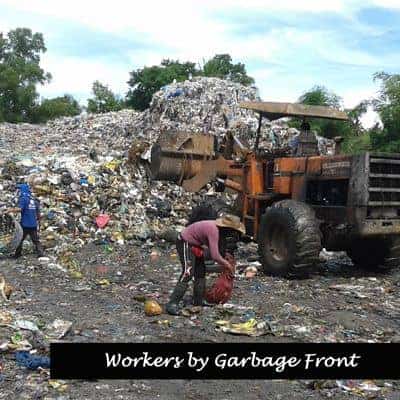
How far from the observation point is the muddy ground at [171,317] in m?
4.45

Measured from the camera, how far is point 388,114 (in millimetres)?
21125

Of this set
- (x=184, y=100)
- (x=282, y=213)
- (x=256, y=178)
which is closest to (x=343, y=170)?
(x=282, y=213)

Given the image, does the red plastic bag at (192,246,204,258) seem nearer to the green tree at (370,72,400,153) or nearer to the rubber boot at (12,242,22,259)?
the rubber boot at (12,242,22,259)

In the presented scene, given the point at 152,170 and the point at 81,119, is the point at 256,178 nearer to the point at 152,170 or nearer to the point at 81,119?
the point at 152,170

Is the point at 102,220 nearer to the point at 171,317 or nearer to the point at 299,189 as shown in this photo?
the point at 299,189

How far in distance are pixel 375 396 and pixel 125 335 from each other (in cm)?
228

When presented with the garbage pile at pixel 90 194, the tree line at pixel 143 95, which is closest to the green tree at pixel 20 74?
the tree line at pixel 143 95

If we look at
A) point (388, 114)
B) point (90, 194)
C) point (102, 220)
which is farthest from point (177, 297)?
point (388, 114)

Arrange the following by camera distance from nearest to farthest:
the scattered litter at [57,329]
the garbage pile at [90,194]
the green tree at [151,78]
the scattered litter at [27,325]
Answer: the scattered litter at [57,329] → the scattered litter at [27,325] → the garbage pile at [90,194] → the green tree at [151,78]

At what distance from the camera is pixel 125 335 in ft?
18.6

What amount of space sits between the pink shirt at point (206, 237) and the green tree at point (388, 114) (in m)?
14.9

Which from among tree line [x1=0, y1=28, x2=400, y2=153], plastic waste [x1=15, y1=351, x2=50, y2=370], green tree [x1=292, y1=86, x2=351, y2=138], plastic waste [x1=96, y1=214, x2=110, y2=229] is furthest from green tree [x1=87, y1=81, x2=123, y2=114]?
plastic waste [x1=15, y1=351, x2=50, y2=370]

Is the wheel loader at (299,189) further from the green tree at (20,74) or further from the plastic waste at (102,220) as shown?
the green tree at (20,74)

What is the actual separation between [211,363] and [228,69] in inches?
1228
